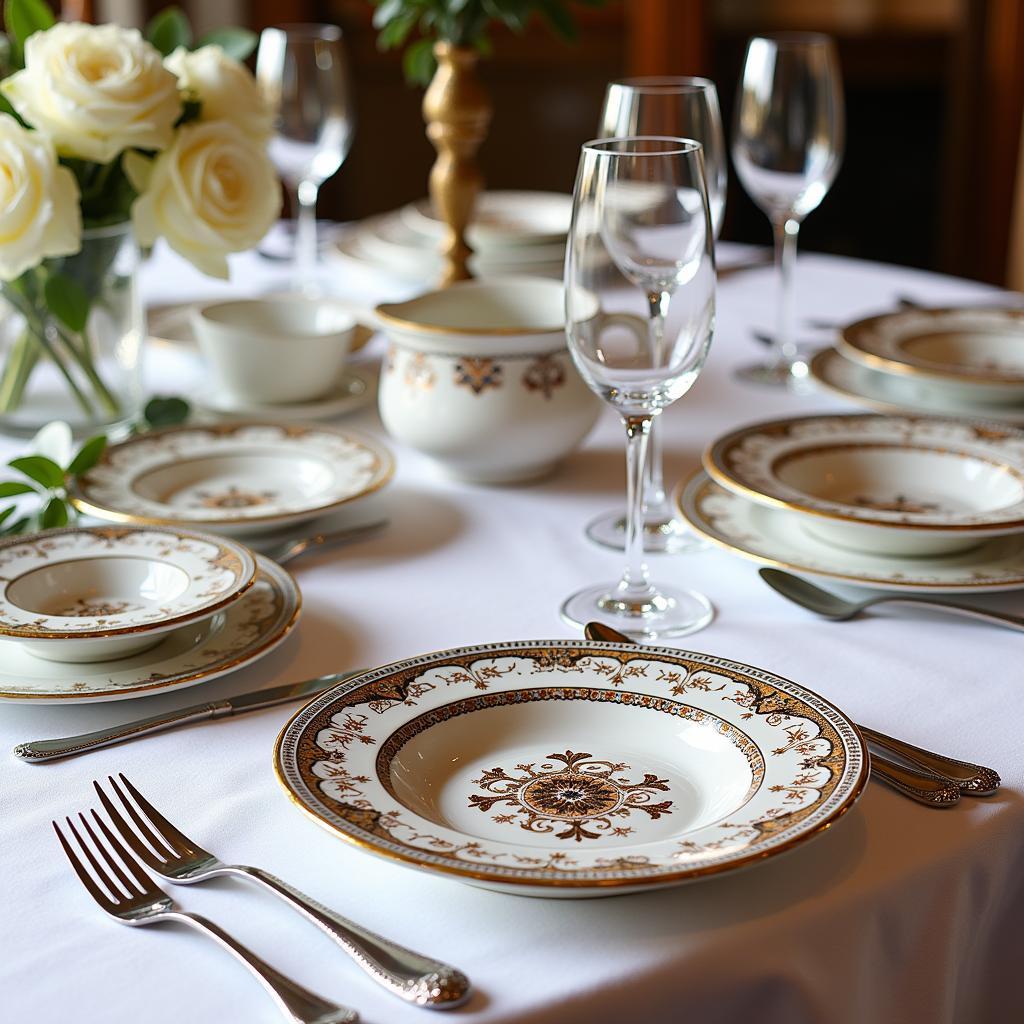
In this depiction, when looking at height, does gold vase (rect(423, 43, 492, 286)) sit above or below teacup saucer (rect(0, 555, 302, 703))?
above

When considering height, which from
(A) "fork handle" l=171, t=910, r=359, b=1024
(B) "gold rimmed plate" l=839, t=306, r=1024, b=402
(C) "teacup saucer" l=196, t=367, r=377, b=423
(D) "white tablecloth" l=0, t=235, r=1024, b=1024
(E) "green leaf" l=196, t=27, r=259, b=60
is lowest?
(D) "white tablecloth" l=0, t=235, r=1024, b=1024

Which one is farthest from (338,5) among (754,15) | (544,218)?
(544,218)

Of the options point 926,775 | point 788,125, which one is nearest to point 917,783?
point 926,775

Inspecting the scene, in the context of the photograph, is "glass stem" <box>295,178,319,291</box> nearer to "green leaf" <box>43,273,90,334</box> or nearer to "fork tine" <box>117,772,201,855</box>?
"green leaf" <box>43,273,90,334</box>

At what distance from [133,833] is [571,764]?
0.67 ft

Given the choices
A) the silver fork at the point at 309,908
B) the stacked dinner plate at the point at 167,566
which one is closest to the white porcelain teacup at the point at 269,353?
the stacked dinner plate at the point at 167,566

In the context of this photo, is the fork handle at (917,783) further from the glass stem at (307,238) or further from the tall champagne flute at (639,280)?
the glass stem at (307,238)

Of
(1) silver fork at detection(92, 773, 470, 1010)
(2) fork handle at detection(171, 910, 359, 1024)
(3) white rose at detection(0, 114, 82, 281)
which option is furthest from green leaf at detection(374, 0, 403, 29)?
(2) fork handle at detection(171, 910, 359, 1024)

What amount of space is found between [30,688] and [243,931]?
9.1 inches

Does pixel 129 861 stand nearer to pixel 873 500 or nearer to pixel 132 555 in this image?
pixel 132 555

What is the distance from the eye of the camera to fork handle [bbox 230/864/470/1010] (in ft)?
1.62

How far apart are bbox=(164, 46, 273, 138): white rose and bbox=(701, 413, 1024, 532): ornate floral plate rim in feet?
1.56

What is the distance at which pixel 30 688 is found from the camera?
0.71m

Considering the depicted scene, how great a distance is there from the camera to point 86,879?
568 mm
